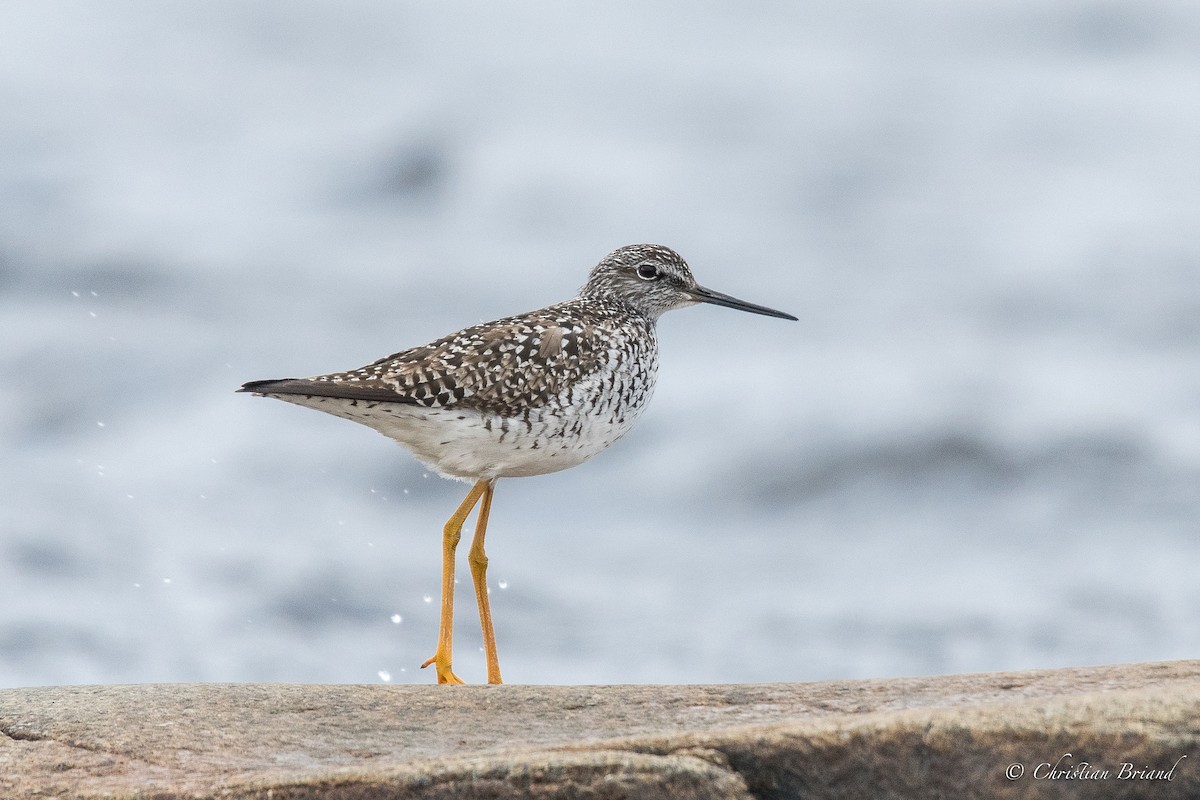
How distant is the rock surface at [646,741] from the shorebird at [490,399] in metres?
2.33

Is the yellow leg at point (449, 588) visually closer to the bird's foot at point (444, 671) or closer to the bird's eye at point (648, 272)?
the bird's foot at point (444, 671)

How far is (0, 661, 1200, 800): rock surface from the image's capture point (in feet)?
19.6

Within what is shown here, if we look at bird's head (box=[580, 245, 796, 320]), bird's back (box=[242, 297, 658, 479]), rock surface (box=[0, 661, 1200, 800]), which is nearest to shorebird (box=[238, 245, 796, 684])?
bird's back (box=[242, 297, 658, 479])

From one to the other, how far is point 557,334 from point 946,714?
4.90 meters

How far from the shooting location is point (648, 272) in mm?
11711

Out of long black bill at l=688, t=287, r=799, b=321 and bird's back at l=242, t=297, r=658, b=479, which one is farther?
long black bill at l=688, t=287, r=799, b=321

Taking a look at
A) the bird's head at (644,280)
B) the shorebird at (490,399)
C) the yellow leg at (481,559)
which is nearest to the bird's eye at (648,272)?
the bird's head at (644,280)

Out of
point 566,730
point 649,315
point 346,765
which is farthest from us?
point 649,315

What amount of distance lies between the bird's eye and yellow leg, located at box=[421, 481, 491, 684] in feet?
7.83

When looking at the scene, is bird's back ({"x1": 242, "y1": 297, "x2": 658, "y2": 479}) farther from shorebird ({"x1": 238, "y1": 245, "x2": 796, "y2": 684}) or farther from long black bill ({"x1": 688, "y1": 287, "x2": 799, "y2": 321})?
long black bill ({"x1": 688, "y1": 287, "x2": 799, "y2": 321})

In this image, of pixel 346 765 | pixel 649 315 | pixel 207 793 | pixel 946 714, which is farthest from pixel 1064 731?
pixel 649 315

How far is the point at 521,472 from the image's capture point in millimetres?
10289

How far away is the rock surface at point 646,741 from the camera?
598cm

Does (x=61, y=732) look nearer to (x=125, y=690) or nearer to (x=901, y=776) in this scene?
(x=125, y=690)
